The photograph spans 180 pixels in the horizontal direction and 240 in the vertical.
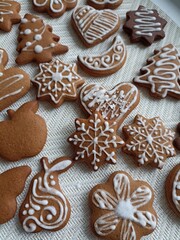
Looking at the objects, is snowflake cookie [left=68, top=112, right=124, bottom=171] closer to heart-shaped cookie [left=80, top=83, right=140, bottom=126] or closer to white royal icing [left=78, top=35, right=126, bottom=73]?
heart-shaped cookie [left=80, top=83, right=140, bottom=126]

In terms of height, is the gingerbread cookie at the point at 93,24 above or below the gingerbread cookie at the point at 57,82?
above

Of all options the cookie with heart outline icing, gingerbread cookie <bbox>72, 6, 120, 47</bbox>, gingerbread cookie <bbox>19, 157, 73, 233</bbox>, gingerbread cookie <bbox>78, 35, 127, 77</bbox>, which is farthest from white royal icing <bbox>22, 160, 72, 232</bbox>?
the cookie with heart outline icing

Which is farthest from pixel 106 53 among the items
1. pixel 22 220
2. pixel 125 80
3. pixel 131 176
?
pixel 22 220

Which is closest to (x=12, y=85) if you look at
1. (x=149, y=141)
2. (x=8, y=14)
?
(x=8, y=14)

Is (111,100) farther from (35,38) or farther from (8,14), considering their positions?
(8,14)

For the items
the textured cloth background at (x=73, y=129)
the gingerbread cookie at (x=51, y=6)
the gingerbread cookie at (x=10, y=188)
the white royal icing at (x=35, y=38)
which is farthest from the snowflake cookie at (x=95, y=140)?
the gingerbread cookie at (x=51, y=6)

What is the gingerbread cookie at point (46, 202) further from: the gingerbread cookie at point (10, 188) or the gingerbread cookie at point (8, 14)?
the gingerbread cookie at point (8, 14)
